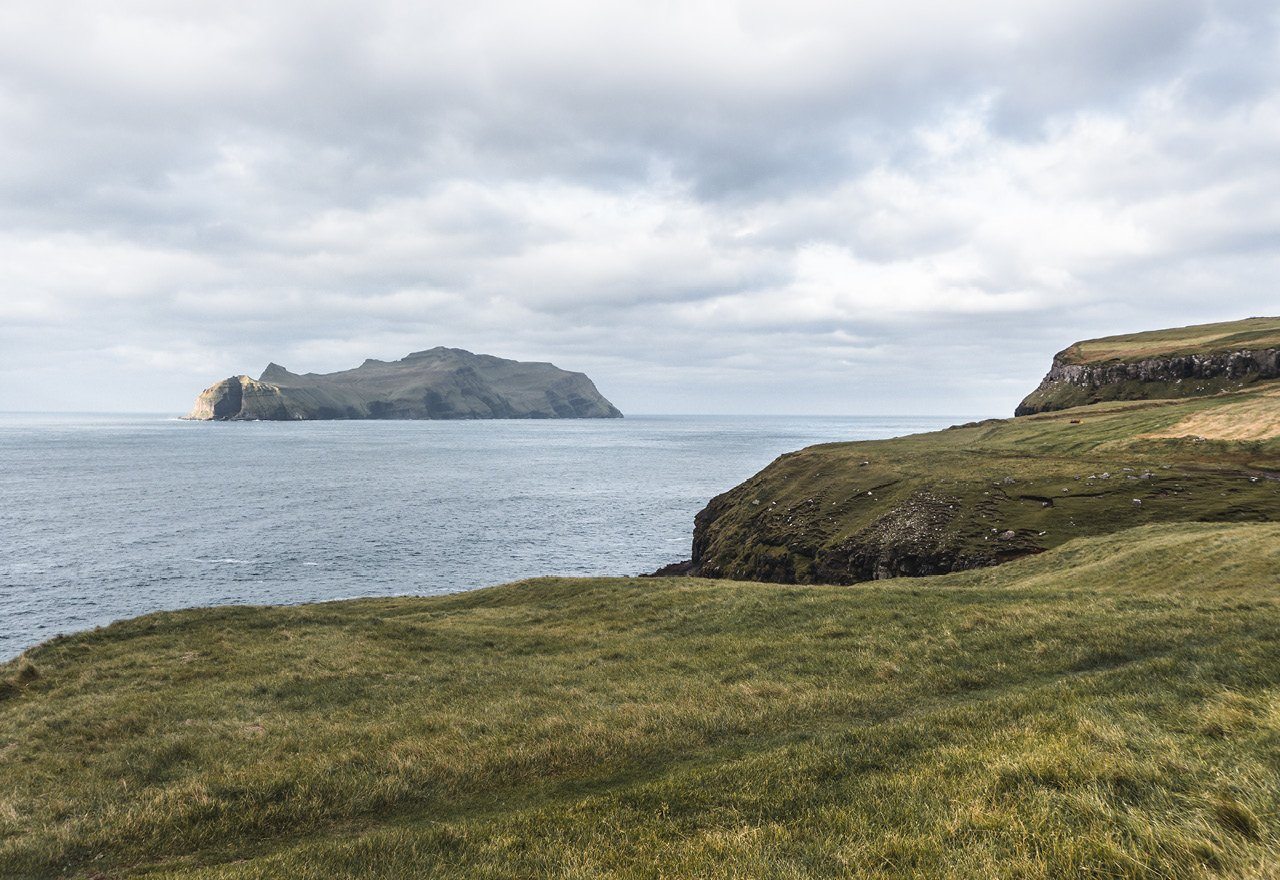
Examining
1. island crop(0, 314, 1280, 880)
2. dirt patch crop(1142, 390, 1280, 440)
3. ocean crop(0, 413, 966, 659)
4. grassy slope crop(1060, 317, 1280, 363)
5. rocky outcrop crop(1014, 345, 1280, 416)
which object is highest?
grassy slope crop(1060, 317, 1280, 363)

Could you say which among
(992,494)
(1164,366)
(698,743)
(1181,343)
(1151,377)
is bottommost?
(698,743)

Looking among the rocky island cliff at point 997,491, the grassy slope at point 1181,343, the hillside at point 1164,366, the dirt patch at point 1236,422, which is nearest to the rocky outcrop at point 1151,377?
the hillside at point 1164,366

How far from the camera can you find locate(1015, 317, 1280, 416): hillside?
104250mm

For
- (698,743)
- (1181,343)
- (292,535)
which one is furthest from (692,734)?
(1181,343)

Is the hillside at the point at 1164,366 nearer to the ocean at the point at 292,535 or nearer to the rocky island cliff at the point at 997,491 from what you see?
the rocky island cliff at the point at 997,491

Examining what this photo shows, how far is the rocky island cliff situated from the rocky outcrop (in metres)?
1.17

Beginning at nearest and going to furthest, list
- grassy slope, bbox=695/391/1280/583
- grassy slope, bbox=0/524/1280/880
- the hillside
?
grassy slope, bbox=0/524/1280/880 < grassy slope, bbox=695/391/1280/583 < the hillside

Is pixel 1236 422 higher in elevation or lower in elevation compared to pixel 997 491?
higher

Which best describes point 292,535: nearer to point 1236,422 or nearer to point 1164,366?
point 1236,422

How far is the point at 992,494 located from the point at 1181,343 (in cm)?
11524

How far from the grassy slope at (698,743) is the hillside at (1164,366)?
4084 inches

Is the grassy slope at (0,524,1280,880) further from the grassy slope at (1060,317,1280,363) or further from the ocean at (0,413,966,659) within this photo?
the grassy slope at (1060,317,1280,363)

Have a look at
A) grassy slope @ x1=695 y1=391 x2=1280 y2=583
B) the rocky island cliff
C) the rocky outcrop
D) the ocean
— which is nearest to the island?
grassy slope @ x1=695 y1=391 x2=1280 y2=583

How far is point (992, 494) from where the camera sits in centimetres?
5906
